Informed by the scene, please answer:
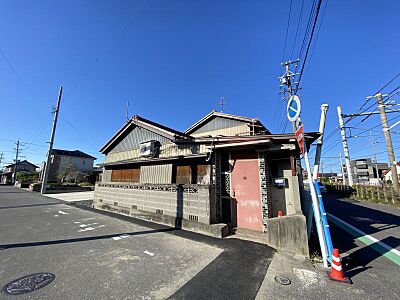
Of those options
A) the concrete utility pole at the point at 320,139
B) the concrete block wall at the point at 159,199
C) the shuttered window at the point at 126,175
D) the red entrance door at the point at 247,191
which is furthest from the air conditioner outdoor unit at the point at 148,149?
the concrete utility pole at the point at 320,139

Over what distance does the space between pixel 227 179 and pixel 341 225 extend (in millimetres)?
6043

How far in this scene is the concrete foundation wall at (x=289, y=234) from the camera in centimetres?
462

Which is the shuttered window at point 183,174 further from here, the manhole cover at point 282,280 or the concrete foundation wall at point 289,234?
the manhole cover at point 282,280

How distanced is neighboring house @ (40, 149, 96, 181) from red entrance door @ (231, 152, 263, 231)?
1734 inches

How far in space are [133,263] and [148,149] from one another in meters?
6.01

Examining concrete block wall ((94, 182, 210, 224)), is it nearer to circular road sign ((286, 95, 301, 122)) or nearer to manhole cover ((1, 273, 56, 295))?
circular road sign ((286, 95, 301, 122))

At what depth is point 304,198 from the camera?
6.80m

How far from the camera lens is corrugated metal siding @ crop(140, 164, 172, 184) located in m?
8.64

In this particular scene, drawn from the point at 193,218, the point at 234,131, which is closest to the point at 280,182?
the point at 193,218

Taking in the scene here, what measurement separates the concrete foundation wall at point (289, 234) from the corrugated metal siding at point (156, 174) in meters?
4.91

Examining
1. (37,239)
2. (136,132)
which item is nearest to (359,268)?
(37,239)

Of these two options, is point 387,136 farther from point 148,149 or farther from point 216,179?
point 148,149

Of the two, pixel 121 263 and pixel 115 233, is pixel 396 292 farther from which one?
pixel 115 233

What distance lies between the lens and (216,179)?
7078 millimetres
